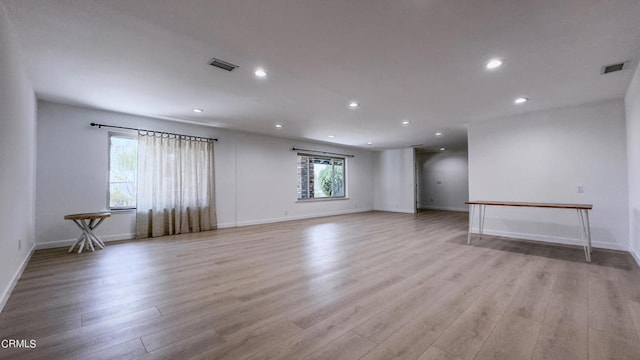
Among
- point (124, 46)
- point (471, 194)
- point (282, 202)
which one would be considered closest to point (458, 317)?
point (124, 46)

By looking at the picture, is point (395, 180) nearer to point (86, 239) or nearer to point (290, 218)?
point (290, 218)

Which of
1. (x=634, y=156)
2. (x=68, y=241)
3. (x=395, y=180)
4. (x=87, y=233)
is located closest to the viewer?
(x=634, y=156)

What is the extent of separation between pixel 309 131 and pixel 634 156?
5.47m

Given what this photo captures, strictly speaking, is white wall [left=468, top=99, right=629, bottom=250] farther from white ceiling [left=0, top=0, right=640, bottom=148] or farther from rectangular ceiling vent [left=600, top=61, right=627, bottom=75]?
rectangular ceiling vent [left=600, top=61, right=627, bottom=75]

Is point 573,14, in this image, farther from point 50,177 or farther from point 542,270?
point 50,177

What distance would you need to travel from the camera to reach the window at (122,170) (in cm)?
502

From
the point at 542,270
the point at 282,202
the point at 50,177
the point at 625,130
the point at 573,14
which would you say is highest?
the point at 573,14

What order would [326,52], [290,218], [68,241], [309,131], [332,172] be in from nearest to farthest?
[326,52] → [68,241] → [309,131] → [290,218] → [332,172]

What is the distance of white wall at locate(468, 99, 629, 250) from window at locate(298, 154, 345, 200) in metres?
4.53

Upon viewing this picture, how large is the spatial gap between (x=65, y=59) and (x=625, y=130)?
7.57 metres

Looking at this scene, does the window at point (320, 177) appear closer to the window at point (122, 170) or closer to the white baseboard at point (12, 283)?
the window at point (122, 170)

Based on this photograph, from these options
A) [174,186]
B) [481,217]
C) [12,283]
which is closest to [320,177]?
[174,186]

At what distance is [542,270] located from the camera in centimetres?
312

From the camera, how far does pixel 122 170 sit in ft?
16.8
